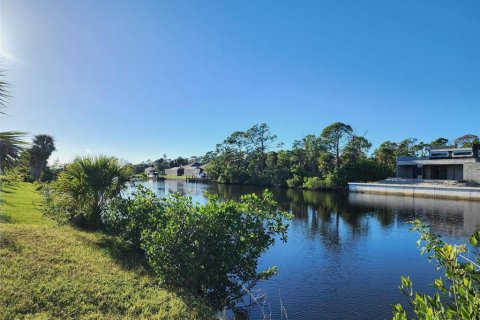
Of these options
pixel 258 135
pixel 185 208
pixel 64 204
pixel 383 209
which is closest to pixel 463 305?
pixel 185 208

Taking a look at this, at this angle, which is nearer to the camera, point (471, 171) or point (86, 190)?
point (86, 190)

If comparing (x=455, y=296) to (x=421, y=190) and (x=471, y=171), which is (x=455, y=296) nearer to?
(x=421, y=190)

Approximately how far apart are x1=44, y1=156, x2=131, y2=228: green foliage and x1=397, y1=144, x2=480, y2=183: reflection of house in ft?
A: 152

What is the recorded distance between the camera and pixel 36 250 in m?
7.21

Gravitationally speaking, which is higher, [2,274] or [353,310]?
[2,274]

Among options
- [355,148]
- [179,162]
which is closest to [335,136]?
[355,148]

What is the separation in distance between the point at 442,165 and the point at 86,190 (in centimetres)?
5318

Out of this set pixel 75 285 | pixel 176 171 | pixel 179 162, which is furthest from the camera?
pixel 179 162

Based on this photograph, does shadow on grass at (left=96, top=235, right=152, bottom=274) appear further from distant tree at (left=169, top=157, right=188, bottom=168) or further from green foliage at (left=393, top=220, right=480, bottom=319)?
distant tree at (left=169, top=157, right=188, bottom=168)

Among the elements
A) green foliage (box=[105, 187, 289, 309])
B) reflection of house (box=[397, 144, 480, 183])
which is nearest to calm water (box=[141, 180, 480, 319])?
green foliage (box=[105, 187, 289, 309])

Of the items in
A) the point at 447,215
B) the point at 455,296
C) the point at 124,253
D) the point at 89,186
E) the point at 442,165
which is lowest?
the point at 447,215

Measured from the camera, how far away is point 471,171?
1663 inches

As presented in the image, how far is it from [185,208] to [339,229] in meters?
14.1

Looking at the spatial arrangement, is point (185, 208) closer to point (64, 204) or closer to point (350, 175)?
point (64, 204)
